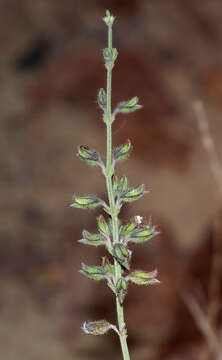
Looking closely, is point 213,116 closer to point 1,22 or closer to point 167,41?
point 167,41

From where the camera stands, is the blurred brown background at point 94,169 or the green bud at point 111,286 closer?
the green bud at point 111,286

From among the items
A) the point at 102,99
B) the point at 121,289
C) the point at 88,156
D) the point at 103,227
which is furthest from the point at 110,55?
the point at 121,289

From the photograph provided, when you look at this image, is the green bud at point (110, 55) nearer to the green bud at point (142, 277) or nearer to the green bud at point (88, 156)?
the green bud at point (88, 156)

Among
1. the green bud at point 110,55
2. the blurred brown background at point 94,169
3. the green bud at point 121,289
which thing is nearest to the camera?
the green bud at point 121,289

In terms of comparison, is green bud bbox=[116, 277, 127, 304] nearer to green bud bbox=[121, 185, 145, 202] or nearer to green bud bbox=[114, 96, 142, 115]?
green bud bbox=[121, 185, 145, 202]

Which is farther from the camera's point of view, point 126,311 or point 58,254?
point 58,254

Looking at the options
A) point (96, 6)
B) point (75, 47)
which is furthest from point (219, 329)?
point (96, 6)

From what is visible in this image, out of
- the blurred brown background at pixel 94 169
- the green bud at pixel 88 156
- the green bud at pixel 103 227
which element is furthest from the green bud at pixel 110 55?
the blurred brown background at pixel 94 169
